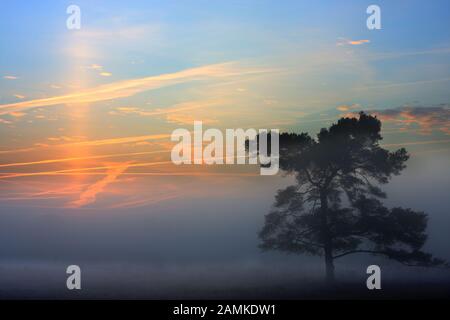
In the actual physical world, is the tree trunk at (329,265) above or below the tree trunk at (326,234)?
below

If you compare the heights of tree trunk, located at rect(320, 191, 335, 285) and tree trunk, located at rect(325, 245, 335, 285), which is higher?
tree trunk, located at rect(320, 191, 335, 285)

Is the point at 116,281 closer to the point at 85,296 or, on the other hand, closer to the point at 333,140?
the point at 85,296

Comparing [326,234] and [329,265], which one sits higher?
[326,234]

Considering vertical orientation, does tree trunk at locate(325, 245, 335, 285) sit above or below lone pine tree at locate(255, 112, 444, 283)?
below

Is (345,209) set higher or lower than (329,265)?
higher

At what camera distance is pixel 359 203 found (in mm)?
14484

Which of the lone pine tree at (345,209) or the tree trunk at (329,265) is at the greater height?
the lone pine tree at (345,209)
